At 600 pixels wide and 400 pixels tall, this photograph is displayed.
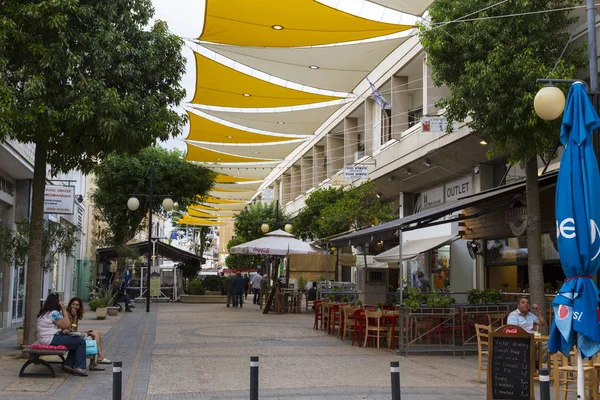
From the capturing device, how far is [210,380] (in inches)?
426

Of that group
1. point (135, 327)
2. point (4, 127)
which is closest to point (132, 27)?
point (4, 127)

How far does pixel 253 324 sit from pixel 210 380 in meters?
10.9

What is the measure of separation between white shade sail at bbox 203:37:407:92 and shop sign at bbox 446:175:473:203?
491 centimetres

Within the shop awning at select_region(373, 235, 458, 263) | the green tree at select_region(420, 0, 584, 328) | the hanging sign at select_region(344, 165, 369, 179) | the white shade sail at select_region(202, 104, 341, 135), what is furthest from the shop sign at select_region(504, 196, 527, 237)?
the white shade sail at select_region(202, 104, 341, 135)

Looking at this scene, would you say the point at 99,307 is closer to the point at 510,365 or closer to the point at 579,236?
the point at 510,365

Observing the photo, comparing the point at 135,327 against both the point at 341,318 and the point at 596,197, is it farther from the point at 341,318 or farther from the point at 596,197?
the point at 596,197

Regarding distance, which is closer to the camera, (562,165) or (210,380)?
(562,165)

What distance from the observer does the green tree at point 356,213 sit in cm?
2566

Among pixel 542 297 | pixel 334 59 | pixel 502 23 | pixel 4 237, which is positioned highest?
pixel 334 59

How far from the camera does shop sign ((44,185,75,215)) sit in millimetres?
20391

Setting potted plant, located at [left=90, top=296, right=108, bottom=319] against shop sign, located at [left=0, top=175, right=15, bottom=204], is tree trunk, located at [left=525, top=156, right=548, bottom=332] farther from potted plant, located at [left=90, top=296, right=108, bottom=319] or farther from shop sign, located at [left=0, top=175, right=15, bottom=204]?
potted plant, located at [left=90, top=296, right=108, bottom=319]

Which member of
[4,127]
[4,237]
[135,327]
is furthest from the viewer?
[135,327]

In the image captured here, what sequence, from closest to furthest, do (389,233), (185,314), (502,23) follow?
(502,23)
(389,233)
(185,314)

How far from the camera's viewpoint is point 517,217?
601 inches
